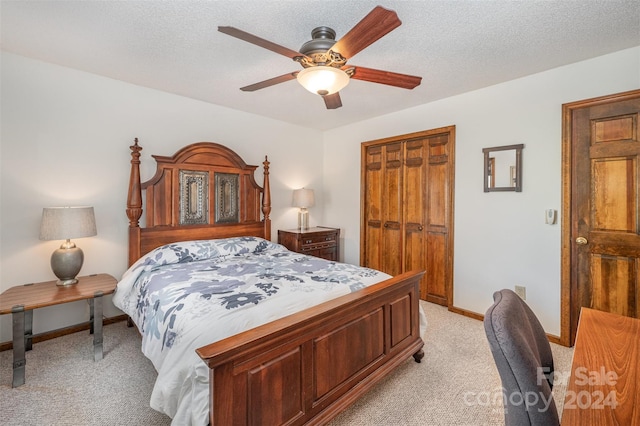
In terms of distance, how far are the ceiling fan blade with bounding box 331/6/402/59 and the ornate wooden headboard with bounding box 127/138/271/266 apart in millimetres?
2262

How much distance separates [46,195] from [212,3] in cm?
229

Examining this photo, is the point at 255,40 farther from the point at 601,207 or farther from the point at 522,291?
the point at 522,291

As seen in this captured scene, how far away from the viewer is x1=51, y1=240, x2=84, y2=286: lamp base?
2420mm

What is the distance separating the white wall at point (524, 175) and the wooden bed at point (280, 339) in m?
1.27

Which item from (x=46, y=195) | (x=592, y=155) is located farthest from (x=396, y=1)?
(x=46, y=195)

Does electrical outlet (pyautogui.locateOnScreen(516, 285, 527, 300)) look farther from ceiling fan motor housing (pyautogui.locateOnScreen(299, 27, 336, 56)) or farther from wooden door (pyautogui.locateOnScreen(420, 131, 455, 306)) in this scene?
ceiling fan motor housing (pyautogui.locateOnScreen(299, 27, 336, 56))

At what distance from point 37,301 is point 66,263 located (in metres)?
0.43

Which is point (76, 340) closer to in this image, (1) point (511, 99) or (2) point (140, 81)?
(2) point (140, 81)

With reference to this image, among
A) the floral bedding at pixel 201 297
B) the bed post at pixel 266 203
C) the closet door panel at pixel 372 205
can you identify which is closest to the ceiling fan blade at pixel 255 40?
the floral bedding at pixel 201 297

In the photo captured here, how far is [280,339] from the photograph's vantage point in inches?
52.9

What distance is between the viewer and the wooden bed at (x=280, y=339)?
3.98 feet

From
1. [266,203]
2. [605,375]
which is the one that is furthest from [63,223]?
[605,375]

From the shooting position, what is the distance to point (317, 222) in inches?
191

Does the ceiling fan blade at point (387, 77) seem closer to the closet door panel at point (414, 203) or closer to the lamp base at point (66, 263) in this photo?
the closet door panel at point (414, 203)
